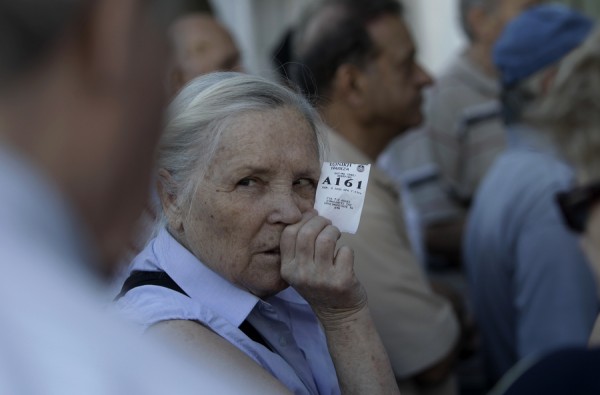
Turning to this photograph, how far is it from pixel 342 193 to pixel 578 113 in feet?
1.92

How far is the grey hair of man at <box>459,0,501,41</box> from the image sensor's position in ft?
17.3

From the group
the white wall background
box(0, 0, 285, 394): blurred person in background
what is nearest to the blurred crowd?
box(0, 0, 285, 394): blurred person in background

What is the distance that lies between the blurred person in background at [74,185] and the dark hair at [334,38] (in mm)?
2778

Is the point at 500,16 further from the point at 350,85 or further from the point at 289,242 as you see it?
the point at 289,242

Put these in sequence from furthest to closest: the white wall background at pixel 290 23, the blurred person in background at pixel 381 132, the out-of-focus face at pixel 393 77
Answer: the white wall background at pixel 290 23 → the out-of-focus face at pixel 393 77 → the blurred person in background at pixel 381 132

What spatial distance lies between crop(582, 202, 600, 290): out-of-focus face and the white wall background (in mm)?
5110

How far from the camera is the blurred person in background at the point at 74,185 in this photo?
0.78m

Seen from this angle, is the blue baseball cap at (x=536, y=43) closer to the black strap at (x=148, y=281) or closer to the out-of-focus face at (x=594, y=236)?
the out-of-focus face at (x=594, y=236)

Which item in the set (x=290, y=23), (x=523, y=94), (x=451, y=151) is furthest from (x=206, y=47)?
(x=290, y=23)

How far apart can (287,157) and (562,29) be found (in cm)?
226

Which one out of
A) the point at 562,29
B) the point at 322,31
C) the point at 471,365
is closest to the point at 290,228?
the point at 322,31

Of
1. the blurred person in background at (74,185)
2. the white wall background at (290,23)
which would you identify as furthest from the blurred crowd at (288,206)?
the white wall background at (290,23)

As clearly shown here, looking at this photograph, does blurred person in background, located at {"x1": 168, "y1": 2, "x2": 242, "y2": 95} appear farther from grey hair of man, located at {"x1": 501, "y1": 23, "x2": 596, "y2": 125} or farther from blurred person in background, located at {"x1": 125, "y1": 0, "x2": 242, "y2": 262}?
grey hair of man, located at {"x1": 501, "y1": 23, "x2": 596, "y2": 125}

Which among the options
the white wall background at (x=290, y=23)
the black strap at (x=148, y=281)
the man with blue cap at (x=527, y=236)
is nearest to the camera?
the black strap at (x=148, y=281)
